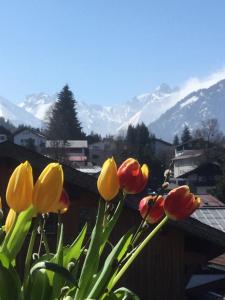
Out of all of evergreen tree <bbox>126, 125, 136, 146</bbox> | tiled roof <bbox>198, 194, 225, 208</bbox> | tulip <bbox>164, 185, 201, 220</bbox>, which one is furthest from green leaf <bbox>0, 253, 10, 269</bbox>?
evergreen tree <bbox>126, 125, 136, 146</bbox>

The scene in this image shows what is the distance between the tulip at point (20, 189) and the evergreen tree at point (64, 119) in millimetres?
76972

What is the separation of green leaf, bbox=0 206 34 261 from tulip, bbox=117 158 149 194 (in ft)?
0.84

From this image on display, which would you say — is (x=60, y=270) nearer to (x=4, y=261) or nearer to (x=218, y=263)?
(x=4, y=261)

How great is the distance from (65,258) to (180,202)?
0.94 feet

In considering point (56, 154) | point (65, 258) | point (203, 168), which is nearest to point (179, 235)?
point (65, 258)

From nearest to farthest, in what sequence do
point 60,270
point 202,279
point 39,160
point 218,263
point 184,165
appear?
point 60,270 → point 39,160 → point 218,263 → point 202,279 → point 184,165

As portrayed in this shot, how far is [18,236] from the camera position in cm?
117

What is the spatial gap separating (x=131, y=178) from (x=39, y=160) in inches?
284

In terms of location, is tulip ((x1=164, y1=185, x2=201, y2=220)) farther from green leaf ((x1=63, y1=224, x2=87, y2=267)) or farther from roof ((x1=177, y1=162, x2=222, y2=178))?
roof ((x1=177, y1=162, x2=222, y2=178))

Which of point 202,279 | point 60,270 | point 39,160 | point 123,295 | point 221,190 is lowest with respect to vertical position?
point 202,279

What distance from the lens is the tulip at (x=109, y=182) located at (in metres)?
1.30

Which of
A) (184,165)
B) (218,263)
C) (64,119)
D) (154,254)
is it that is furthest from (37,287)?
(64,119)

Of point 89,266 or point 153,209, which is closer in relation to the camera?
point 89,266

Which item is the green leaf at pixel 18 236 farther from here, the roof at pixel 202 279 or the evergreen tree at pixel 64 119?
the evergreen tree at pixel 64 119
